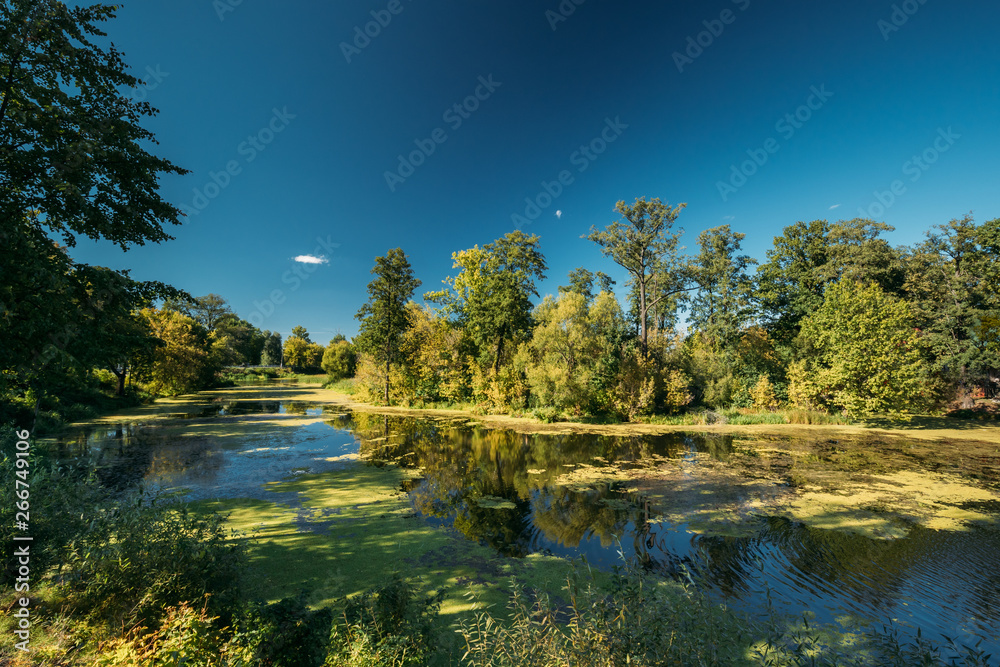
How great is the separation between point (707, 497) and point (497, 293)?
18.0 metres

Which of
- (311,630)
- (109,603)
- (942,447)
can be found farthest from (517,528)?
(942,447)

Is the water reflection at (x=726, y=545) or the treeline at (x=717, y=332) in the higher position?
the treeline at (x=717, y=332)

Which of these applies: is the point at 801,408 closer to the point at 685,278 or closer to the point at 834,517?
Result: the point at 685,278

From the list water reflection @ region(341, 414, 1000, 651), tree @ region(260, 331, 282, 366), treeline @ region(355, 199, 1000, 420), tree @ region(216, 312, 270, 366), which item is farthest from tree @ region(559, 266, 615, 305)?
tree @ region(260, 331, 282, 366)

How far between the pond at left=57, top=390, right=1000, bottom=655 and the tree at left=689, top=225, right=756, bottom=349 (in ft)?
35.5

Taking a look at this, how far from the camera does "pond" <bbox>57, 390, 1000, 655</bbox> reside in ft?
17.7

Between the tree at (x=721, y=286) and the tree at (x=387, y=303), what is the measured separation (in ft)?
72.8

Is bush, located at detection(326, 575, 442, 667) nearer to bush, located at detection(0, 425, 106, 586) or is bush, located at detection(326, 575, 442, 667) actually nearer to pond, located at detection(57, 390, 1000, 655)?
pond, located at detection(57, 390, 1000, 655)

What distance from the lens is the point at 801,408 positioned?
21.8m

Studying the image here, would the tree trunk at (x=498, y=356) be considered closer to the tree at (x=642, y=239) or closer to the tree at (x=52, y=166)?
the tree at (x=642, y=239)

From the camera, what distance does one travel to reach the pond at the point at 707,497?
5.41 meters

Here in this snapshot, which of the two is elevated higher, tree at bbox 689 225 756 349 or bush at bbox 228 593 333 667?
tree at bbox 689 225 756 349

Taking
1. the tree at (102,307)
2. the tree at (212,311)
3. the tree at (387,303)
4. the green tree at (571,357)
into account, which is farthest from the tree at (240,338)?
the tree at (102,307)

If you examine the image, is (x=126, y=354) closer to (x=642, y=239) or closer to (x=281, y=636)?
(x=281, y=636)
